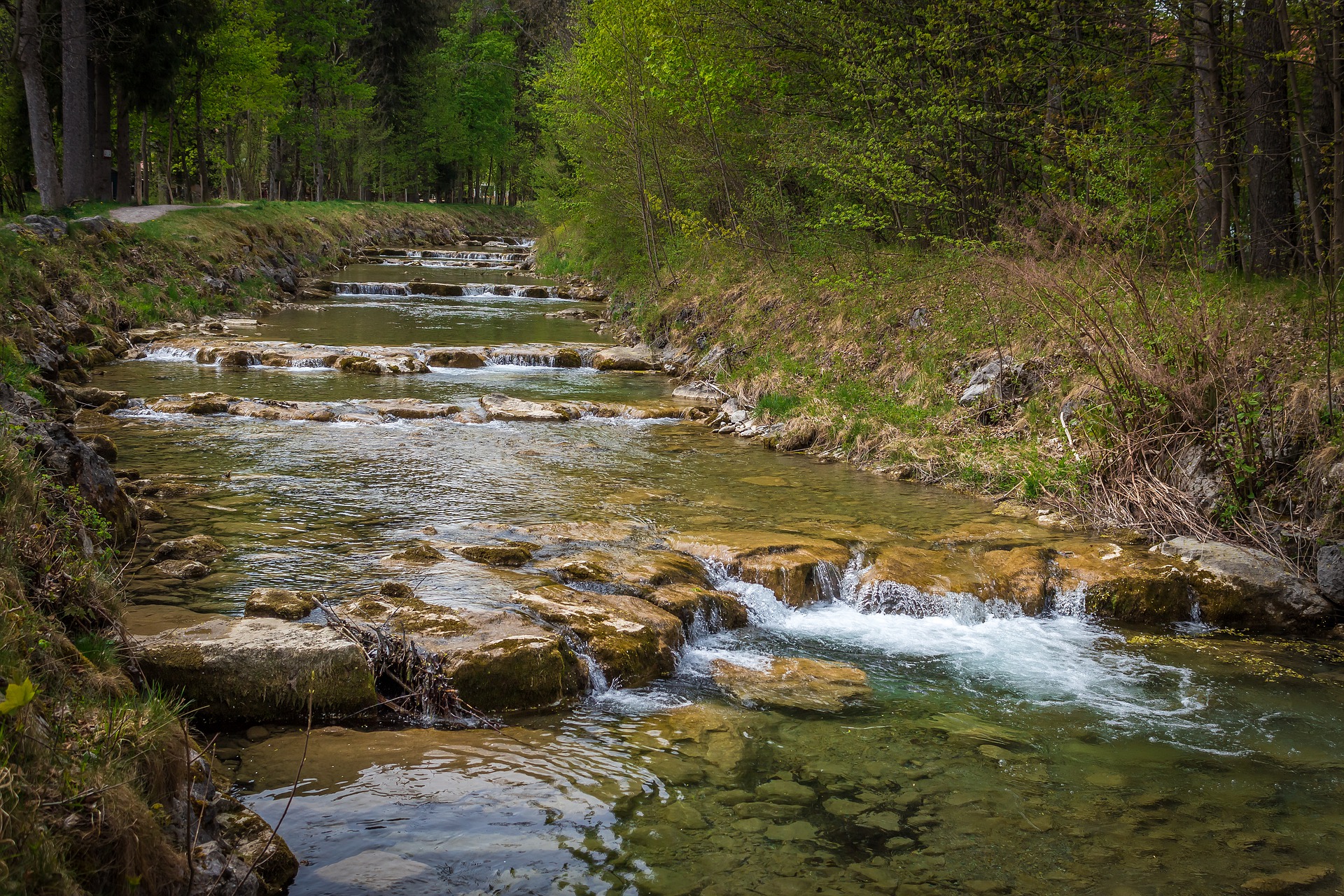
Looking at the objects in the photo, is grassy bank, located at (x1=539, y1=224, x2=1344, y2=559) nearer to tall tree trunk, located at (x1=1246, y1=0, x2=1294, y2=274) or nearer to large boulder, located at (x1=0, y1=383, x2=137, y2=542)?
tall tree trunk, located at (x1=1246, y1=0, x2=1294, y2=274)

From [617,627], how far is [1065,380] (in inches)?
269

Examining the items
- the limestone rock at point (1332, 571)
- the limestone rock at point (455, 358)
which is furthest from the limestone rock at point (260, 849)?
the limestone rock at point (455, 358)

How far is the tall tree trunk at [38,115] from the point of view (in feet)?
65.7

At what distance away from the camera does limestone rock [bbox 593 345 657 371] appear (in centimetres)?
1836

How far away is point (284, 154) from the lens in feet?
160

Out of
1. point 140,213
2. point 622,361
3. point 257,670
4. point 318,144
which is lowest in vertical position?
point 257,670

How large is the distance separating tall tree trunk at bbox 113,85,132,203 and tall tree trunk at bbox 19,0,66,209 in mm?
5348

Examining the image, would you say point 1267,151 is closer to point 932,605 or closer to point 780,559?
point 932,605

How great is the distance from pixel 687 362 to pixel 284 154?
4040 centimetres

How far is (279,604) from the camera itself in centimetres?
568

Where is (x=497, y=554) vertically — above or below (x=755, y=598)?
above

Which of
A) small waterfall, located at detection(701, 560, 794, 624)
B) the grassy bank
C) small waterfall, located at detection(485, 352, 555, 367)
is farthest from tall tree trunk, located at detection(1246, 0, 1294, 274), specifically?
small waterfall, located at detection(485, 352, 555, 367)

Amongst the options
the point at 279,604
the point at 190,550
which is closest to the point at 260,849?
the point at 279,604

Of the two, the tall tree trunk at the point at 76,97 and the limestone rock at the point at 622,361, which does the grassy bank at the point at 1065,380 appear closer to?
the limestone rock at the point at 622,361
